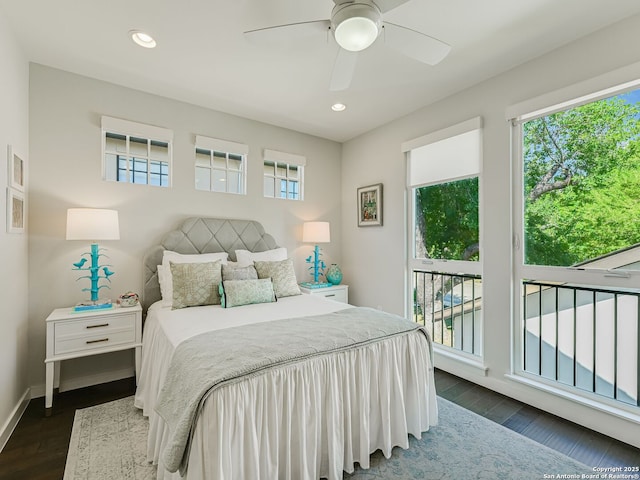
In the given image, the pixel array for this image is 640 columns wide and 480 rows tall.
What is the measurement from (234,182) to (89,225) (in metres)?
1.58

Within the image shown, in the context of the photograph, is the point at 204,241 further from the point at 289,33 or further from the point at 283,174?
the point at 289,33

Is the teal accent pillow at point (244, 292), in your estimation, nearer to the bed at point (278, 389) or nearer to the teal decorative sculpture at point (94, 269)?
the bed at point (278, 389)

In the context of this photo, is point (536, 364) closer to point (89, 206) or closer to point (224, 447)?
point (224, 447)

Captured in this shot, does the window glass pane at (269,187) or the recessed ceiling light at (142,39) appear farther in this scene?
the window glass pane at (269,187)

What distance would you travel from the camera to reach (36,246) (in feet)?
8.38

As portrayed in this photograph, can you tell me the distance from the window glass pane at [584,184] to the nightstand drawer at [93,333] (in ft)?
11.1

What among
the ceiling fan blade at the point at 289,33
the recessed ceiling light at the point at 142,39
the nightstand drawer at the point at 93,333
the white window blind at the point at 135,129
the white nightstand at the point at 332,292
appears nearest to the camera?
the ceiling fan blade at the point at 289,33

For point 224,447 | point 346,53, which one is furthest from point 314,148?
point 224,447

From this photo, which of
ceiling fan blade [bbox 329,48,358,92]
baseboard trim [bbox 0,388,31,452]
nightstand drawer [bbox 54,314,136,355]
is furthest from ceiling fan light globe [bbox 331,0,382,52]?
baseboard trim [bbox 0,388,31,452]

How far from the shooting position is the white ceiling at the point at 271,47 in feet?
6.31

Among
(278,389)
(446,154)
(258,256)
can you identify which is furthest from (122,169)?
(446,154)

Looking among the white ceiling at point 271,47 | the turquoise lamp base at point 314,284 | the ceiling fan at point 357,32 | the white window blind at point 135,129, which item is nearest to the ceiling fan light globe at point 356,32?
the ceiling fan at point 357,32

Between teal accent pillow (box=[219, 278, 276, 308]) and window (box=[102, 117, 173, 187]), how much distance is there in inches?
55.7

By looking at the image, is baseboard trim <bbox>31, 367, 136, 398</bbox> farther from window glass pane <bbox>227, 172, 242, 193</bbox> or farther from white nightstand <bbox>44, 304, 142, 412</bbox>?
window glass pane <bbox>227, 172, 242, 193</bbox>
